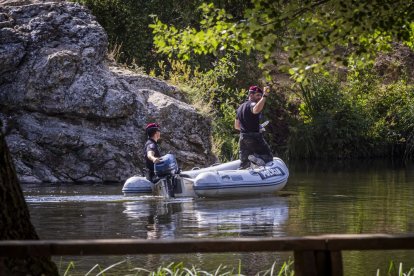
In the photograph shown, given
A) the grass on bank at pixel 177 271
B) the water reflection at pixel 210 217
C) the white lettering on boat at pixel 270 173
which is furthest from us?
the white lettering on boat at pixel 270 173

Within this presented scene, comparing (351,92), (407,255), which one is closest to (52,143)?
(407,255)

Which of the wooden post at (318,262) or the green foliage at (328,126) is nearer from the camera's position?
the wooden post at (318,262)

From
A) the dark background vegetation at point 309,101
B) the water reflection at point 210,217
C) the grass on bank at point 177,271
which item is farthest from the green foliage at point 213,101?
the grass on bank at point 177,271

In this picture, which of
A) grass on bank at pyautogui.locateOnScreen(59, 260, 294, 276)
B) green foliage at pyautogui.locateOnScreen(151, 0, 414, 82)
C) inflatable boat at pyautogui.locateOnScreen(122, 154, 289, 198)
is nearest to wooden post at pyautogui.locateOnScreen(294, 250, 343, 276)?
grass on bank at pyautogui.locateOnScreen(59, 260, 294, 276)

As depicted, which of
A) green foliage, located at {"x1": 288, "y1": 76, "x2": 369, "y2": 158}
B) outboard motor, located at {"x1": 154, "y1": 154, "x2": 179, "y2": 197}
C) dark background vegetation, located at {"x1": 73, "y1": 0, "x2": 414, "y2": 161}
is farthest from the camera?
green foliage, located at {"x1": 288, "y1": 76, "x2": 369, "y2": 158}

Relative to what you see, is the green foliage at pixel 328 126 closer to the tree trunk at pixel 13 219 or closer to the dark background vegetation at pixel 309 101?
the dark background vegetation at pixel 309 101

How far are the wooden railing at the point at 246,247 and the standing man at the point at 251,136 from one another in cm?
1451

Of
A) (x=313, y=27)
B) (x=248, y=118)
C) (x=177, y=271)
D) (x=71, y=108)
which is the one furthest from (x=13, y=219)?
(x=71, y=108)

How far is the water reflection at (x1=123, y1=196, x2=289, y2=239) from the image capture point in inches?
501

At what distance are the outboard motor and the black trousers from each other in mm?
2024

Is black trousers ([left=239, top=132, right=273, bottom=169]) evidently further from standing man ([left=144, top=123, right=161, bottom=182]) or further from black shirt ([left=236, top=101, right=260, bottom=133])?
standing man ([left=144, top=123, right=161, bottom=182])

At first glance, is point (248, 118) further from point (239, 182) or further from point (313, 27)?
point (313, 27)

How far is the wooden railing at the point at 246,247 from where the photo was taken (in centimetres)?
422

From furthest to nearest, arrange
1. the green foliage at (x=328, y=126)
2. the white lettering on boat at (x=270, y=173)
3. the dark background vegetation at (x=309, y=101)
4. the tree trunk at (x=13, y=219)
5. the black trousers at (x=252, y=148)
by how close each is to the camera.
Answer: the green foliage at (x=328, y=126)
the dark background vegetation at (x=309, y=101)
the black trousers at (x=252, y=148)
the white lettering on boat at (x=270, y=173)
the tree trunk at (x=13, y=219)
